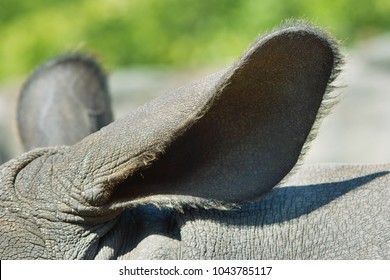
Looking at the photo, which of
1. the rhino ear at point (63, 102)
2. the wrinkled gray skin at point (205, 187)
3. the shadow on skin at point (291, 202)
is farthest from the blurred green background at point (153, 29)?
the wrinkled gray skin at point (205, 187)

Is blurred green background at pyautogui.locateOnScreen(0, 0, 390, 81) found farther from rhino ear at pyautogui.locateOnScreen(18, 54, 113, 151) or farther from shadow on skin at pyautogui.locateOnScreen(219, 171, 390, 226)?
shadow on skin at pyautogui.locateOnScreen(219, 171, 390, 226)

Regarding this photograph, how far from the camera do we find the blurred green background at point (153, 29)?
9508 mm

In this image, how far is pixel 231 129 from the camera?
208 cm

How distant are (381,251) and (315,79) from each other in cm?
37

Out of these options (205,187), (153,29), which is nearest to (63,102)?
(205,187)

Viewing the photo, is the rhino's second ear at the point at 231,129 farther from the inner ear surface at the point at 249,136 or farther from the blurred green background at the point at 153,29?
the blurred green background at the point at 153,29

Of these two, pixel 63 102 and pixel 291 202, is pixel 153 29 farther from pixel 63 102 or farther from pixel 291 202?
pixel 291 202

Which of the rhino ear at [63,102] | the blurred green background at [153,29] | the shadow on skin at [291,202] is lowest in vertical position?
the shadow on skin at [291,202]

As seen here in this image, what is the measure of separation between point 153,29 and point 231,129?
846 cm

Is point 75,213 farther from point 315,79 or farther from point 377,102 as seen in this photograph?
point 377,102

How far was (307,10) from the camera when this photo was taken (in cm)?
923

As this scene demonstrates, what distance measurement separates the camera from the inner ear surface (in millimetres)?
2014

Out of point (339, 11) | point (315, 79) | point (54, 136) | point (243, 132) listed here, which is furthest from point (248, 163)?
point (339, 11)

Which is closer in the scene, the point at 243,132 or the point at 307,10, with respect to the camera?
the point at 243,132
